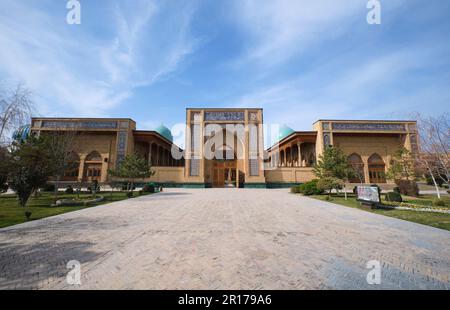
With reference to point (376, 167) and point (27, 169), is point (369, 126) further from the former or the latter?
point (27, 169)

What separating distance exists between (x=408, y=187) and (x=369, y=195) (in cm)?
1102

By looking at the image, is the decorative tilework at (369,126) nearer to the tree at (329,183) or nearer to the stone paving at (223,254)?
the tree at (329,183)

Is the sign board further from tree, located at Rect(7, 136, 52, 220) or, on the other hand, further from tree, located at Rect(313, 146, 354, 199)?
tree, located at Rect(7, 136, 52, 220)

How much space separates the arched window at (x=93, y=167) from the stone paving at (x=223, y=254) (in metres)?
22.6

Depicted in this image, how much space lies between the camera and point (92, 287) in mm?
2770

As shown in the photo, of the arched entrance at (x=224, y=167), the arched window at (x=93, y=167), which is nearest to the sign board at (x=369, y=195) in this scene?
the arched entrance at (x=224, y=167)

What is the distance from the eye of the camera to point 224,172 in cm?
2684

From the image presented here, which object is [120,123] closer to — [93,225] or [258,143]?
[258,143]

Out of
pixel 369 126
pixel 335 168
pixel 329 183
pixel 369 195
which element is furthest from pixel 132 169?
pixel 369 126

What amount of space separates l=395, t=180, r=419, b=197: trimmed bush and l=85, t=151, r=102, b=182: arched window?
34.7 m

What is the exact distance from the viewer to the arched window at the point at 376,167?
87.7 ft

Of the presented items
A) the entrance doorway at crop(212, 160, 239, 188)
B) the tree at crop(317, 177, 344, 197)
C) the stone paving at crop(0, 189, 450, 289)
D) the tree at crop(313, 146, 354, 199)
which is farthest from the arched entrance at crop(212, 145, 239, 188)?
the stone paving at crop(0, 189, 450, 289)

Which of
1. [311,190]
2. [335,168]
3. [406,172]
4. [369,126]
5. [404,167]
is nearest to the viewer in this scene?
[335,168]
